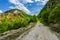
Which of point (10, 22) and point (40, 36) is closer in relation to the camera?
point (40, 36)

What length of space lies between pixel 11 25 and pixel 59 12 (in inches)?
820

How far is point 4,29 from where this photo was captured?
7675 centimetres

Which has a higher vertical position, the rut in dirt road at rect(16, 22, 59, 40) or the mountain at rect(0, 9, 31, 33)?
the mountain at rect(0, 9, 31, 33)

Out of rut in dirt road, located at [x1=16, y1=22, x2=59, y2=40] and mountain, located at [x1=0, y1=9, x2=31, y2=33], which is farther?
mountain, located at [x1=0, y1=9, x2=31, y2=33]

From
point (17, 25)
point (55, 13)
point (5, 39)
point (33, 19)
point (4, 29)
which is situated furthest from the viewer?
point (33, 19)

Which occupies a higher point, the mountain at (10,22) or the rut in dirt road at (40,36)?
the mountain at (10,22)

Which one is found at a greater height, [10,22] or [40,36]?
[10,22]

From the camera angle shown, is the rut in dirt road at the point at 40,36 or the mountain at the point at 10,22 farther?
Result: the mountain at the point at 10,22

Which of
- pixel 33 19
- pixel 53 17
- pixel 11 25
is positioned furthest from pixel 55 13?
pixel 33 19

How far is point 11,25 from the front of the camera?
84.2m

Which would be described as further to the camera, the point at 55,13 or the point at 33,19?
the point at 33,19

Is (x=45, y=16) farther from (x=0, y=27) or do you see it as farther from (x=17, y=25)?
(x=0, y=27)

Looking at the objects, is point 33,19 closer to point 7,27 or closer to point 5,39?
point 7,27

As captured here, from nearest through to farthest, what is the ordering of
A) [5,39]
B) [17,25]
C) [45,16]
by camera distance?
1. [5,39]
2. [17,25]
3. [45,16]
